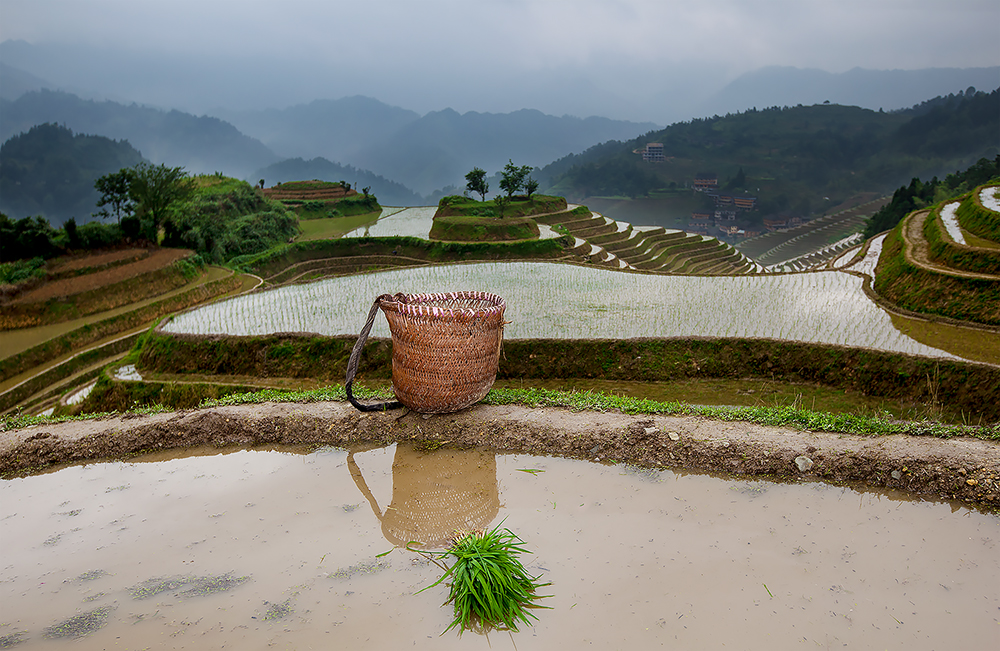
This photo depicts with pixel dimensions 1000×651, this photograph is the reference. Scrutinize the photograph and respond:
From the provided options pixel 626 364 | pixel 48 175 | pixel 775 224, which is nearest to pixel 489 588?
pixel 626 364

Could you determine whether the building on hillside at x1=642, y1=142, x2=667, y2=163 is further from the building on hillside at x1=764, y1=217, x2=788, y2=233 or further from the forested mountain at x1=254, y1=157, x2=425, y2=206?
the forested mountain at x1=254, y1=157, x2=425, y2=206

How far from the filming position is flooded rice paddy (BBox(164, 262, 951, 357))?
796 centimetres

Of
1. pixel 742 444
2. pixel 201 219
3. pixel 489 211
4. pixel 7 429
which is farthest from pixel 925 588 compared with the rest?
pixel 489 211

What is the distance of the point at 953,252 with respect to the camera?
9.95 meters

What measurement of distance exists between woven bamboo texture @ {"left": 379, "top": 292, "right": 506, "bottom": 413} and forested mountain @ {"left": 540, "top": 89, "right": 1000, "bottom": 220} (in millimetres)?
72234

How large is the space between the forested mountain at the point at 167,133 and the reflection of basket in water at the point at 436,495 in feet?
647

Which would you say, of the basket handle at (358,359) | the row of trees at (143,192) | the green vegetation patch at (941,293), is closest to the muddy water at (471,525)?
the basket handle at (358,359)

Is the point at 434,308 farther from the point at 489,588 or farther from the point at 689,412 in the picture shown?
the point at 689,412

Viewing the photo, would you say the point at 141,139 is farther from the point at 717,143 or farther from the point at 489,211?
the point at 489,211

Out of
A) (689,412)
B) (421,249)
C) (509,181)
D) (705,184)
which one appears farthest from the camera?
(705,184)

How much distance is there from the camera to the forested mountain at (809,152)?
65688mm

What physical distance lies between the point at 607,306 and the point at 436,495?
6.75m

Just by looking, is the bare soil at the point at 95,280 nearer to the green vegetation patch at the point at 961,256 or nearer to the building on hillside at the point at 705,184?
the green vegetation patch at the point at 961,256

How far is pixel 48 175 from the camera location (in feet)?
223
